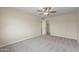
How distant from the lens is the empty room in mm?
1495

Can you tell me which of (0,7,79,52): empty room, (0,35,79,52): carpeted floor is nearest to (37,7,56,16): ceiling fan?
(0,7,79,52): empty room

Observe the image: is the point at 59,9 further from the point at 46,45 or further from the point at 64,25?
the point at 46,45

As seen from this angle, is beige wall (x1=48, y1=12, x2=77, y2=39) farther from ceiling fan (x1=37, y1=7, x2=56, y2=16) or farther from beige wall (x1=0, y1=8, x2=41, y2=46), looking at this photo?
beige wall (x1=0, y1=8, x2=41, y2=46)

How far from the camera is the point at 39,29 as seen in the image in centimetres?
156

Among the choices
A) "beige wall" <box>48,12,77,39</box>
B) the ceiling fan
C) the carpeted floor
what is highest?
the ceiling fan

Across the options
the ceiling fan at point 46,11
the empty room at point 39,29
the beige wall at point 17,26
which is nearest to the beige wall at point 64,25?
the empty room at point 39,29

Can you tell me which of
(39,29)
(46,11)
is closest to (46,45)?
(39,29)

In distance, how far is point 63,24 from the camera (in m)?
1.55

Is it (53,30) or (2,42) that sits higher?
(53,30)

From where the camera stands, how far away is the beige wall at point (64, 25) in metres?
1.51

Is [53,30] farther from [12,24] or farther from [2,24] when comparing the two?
[2,24]

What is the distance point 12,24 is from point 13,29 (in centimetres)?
9

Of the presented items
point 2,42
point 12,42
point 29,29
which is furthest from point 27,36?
point 2,42
